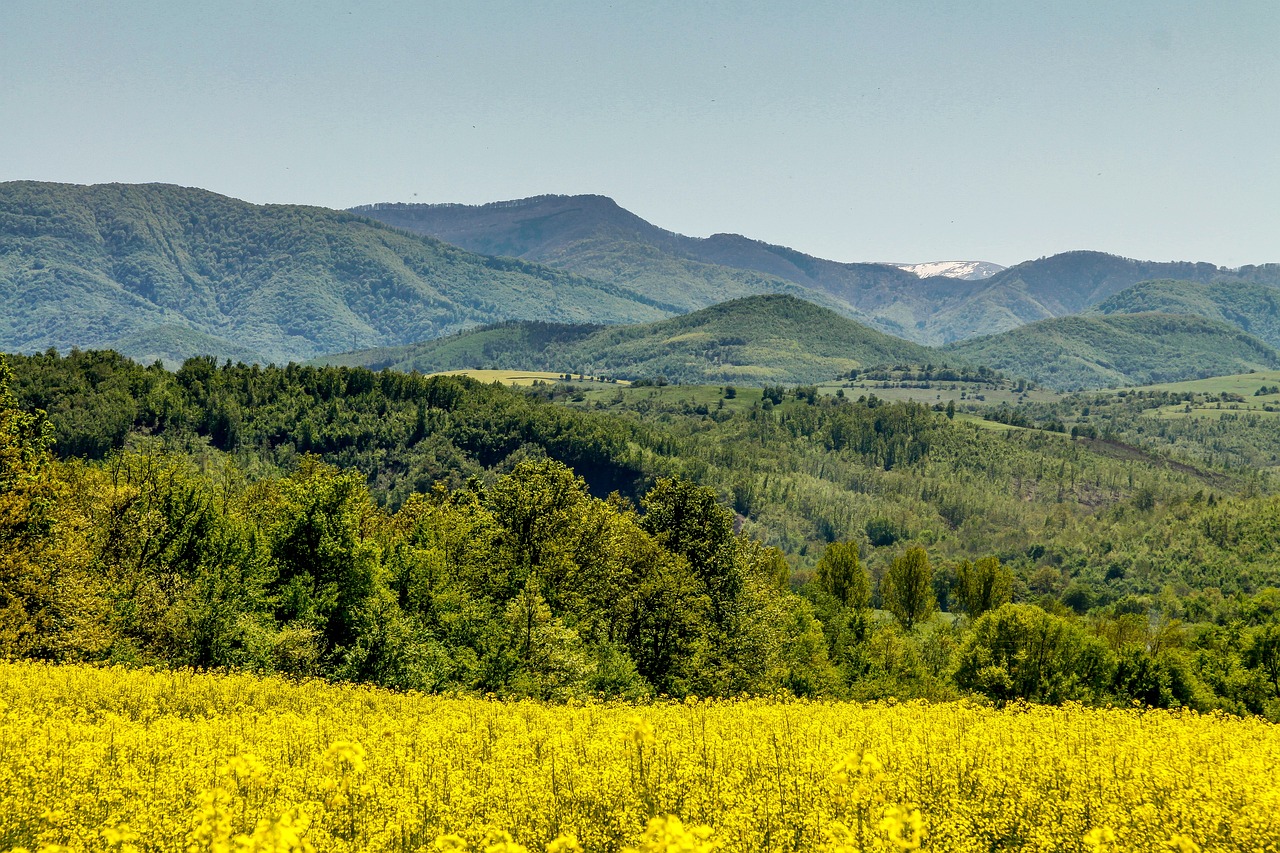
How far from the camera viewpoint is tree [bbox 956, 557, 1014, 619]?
404 ft

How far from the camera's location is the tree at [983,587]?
12325 centimetres

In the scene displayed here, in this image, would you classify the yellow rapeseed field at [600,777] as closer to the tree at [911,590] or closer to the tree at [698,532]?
the tree at [698,532]

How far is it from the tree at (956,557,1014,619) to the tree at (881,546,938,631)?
5611 millimetres

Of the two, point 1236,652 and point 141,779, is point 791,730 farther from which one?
point 1236,652

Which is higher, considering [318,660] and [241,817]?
[241,817]

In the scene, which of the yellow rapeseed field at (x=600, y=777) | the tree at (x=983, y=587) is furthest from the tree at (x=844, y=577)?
the yellow rapeseed field at (x=600, y=777)

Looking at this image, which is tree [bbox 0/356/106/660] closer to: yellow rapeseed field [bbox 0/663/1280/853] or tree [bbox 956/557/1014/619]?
yellow rapeseed field [bbox 0/663/1280/853]

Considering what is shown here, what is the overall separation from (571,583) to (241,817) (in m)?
39.6

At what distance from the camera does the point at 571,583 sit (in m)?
60.8

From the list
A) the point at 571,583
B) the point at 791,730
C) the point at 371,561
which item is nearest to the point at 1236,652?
the point at 571,583

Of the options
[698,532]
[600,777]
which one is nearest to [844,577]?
[698,532]

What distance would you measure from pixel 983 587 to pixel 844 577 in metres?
21.3

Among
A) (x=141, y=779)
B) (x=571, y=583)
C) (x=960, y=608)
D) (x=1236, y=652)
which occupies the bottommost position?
(x=960, y=608)

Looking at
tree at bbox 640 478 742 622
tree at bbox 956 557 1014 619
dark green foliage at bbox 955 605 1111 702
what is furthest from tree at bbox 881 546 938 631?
tree at bbox 640 478 742 622
